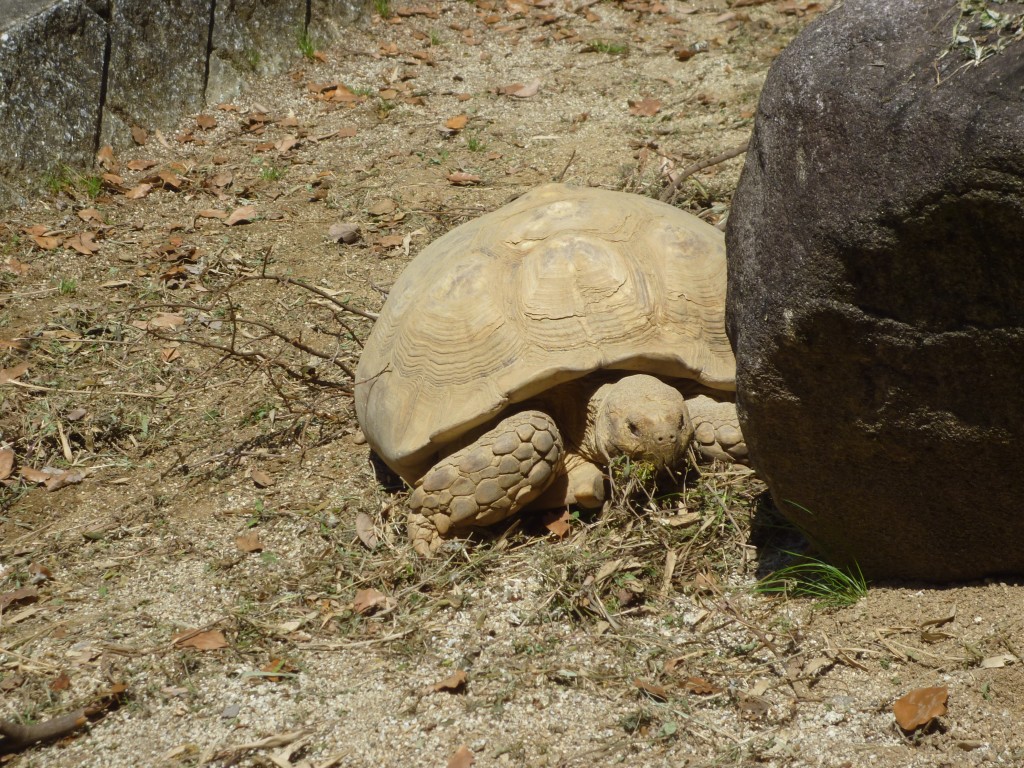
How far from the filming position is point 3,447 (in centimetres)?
436

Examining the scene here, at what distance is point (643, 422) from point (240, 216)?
11.5 ft

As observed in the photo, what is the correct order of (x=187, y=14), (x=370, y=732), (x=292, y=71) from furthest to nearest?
(x=292, y=71), (x=187, y=14), (x=370, y=732)

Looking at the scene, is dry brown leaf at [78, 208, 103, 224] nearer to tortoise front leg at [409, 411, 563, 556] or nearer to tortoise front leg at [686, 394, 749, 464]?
tortoise front leg at [409, 411, 563, 556]

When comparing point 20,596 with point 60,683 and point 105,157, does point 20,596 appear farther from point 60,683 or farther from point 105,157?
point 105,157

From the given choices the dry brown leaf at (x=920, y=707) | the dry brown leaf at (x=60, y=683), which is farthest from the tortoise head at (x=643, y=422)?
the dry brown leaf at (x=60, y=683)

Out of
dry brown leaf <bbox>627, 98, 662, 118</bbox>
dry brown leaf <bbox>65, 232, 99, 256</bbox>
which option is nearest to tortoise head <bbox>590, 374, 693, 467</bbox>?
dry brown leaf <bbox>65, 232, 99, 256</bbox>

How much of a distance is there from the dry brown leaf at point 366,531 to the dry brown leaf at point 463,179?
2.89 m

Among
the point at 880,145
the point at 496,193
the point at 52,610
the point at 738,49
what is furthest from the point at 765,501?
the point at 738,49

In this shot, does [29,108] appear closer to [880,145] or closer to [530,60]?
[530,60]

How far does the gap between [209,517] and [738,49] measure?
17.4ft

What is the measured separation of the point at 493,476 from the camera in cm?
355

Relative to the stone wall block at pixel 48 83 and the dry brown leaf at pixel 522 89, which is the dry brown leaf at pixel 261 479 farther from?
the dry brown leaf at pixel 522 89

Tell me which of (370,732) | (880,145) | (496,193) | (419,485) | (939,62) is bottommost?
(370,732)

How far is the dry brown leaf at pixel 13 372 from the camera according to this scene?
4.77 meters
